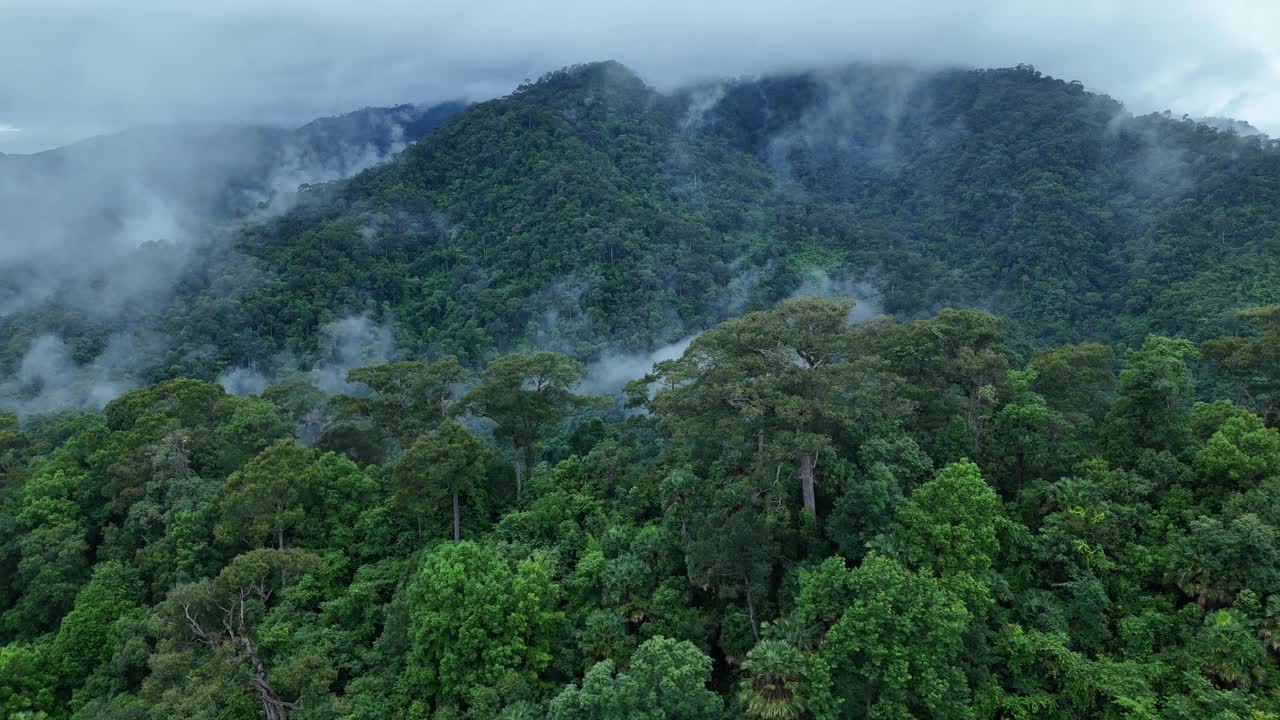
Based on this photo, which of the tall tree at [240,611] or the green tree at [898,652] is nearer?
the green tree at [898,652]

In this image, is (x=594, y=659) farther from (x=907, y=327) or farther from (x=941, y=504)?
(x=907, y=327)

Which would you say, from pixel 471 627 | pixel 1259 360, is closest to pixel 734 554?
pixel 471 627

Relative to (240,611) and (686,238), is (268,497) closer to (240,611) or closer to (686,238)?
(240,611)

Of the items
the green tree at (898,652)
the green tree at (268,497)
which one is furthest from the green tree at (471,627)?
the green tree at (268,497)

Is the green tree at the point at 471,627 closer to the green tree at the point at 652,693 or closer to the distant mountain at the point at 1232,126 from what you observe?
the green tree at the point at 652,693

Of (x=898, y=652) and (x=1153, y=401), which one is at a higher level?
(x=1153, y=401)

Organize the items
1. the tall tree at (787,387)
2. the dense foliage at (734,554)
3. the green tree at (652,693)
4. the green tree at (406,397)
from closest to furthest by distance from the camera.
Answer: the green tree at (652,693)
the dense foliage at (734,554)
the tall tree at (787,387)
the green tree at (406,397)

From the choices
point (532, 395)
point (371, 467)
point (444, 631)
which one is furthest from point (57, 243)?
point (444, 631)
